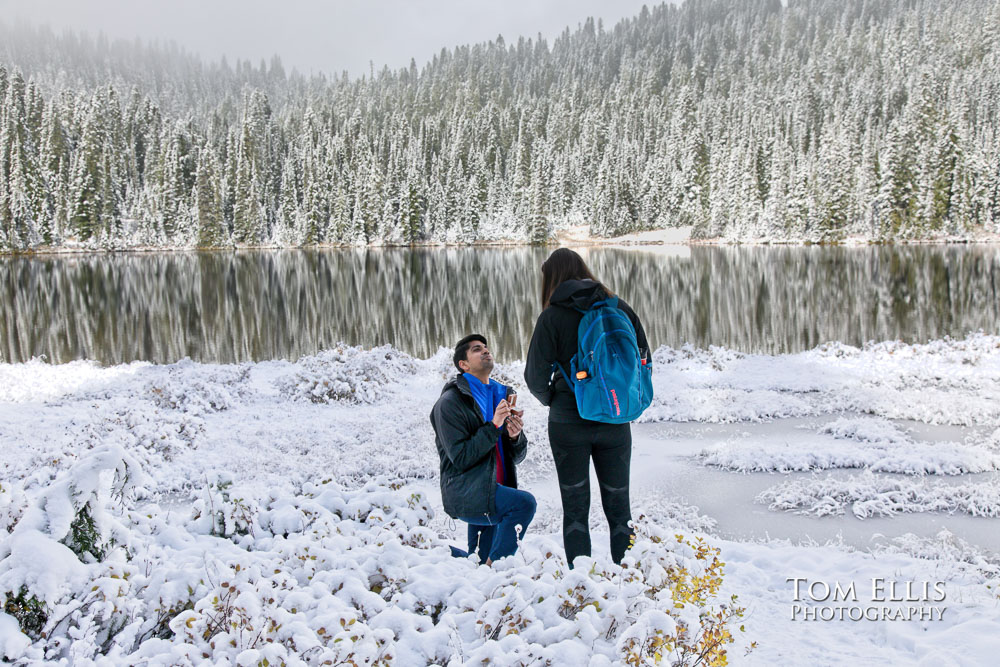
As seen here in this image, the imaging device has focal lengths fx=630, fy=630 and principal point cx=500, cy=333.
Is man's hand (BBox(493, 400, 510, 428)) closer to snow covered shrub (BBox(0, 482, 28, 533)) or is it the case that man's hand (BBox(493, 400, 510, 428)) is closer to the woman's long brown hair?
the woman's long brown hair

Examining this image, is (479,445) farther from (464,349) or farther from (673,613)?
(673,613)

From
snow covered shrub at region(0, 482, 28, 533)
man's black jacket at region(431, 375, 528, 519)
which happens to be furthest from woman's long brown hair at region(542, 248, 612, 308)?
snow covered shrub at region(0, 482, 28, 533)

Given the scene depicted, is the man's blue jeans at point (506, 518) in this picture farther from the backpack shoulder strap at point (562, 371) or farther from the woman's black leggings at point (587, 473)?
the backpack shoulder strap at point (562, 371)

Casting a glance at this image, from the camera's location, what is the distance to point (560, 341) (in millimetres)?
4258

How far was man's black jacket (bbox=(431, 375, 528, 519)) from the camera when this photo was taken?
423cm

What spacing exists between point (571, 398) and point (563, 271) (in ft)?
2.90

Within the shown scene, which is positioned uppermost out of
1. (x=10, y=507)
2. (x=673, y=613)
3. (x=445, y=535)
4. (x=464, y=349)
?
(x=464, y=349)

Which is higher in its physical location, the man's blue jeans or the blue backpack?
the blue backpack

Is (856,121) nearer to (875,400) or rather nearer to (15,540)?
(875,400)

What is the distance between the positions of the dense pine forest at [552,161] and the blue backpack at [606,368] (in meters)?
80.6

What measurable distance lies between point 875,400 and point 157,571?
1245 centimetres

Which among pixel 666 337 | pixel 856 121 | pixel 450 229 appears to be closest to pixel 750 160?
pixel 856 121

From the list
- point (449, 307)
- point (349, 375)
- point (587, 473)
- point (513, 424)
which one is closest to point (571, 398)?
point (513, 424)

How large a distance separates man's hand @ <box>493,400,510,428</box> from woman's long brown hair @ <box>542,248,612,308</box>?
2.59 feet
